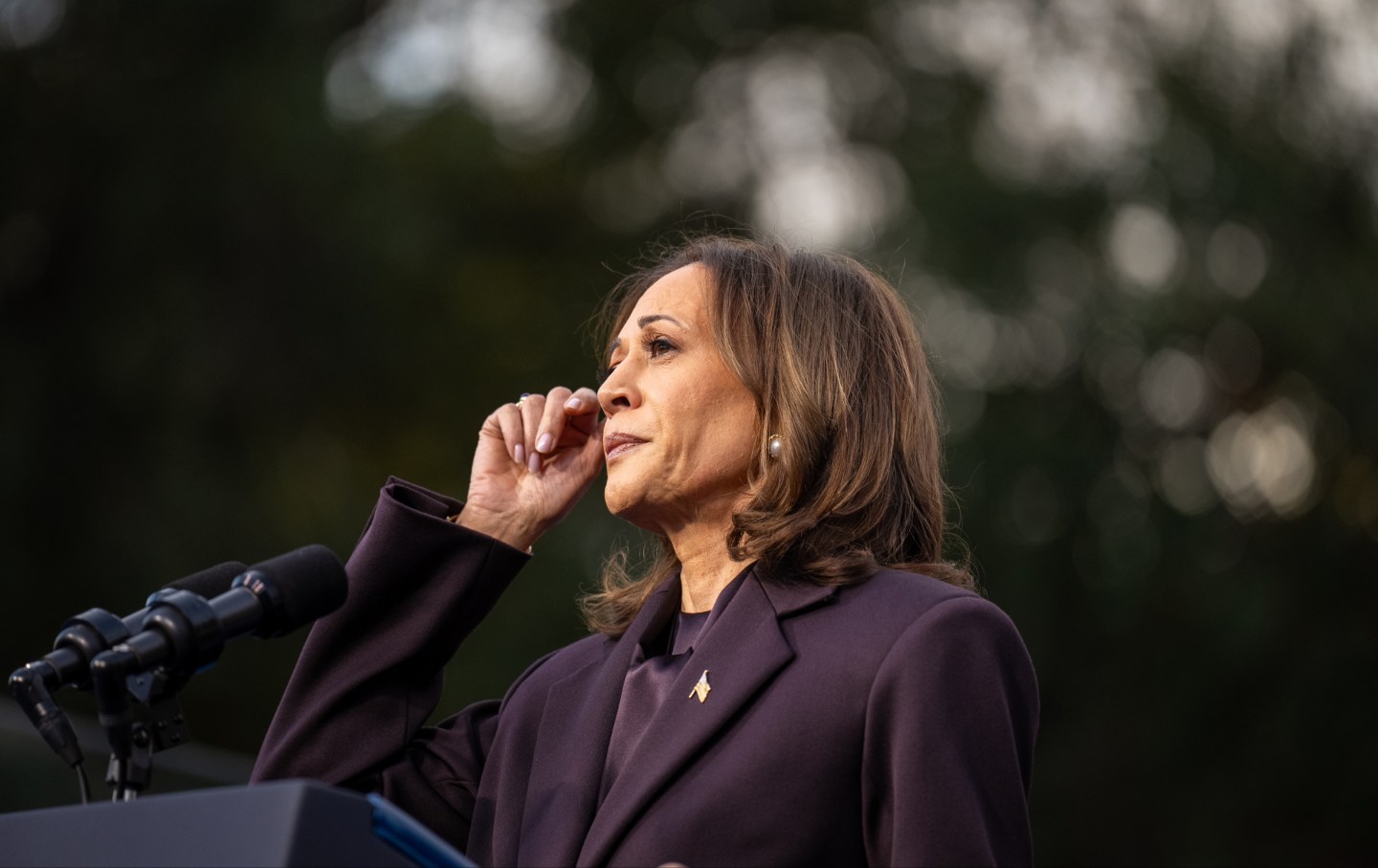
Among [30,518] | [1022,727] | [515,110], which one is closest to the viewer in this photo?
[1022,727]

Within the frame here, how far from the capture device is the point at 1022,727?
260 centimetres

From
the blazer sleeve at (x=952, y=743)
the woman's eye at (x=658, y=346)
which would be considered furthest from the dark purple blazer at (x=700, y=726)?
the woman's eye at (x=658, y=346)

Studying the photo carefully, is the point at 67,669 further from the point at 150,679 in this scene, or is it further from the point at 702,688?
the point at 702,688

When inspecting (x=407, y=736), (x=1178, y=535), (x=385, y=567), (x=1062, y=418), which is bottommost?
(x=1178, y=535)

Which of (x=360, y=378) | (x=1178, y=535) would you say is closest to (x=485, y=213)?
(x=360, y=378)

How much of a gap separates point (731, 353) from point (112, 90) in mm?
7796

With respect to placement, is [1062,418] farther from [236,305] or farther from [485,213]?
[236,305]

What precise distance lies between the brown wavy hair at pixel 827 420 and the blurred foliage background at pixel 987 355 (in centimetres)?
605

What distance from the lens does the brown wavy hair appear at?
10.0 ft

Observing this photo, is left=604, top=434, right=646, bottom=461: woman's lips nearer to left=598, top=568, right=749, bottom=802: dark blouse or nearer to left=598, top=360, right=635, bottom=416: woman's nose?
left=598, top=360, right=635, bottom=416: woman's nose

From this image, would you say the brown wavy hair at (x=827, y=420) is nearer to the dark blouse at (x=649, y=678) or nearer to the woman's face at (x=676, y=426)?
the woman's face at (x=676, y=426)

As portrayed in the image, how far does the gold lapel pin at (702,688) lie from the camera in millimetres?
2801

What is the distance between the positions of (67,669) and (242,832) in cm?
50

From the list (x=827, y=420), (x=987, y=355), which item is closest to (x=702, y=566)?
(x=827, y=420)
